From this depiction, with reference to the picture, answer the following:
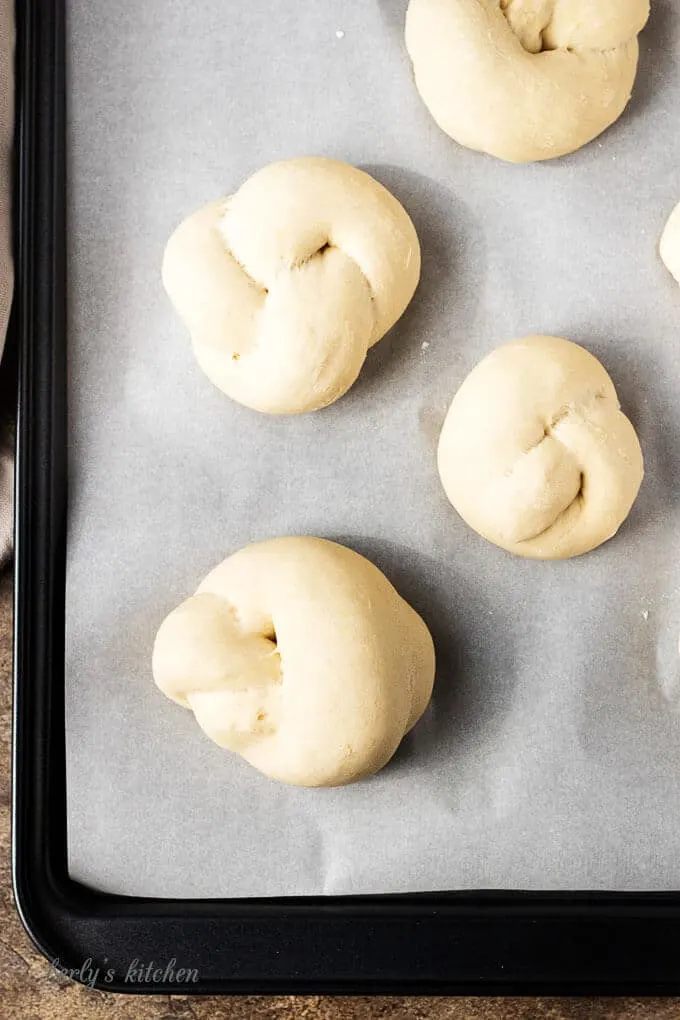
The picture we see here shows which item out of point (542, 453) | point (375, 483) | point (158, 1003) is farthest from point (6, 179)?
point (158, 1003)

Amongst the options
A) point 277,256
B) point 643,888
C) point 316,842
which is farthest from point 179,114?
point 643,888

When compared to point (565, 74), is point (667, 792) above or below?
below

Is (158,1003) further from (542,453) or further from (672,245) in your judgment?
(672,245)

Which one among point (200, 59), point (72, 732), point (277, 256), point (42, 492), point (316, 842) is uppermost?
point (200, 59)

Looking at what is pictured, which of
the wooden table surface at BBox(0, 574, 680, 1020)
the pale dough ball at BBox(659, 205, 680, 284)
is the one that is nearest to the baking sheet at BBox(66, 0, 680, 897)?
the pale dough ball at BBox(659, 205, 680, 284)

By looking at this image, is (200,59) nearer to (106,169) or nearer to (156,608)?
(106,169)

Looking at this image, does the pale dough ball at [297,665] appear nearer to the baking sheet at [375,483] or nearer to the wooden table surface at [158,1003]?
the baking sheet at [375,483]

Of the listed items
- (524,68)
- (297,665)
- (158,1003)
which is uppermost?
(524,68)

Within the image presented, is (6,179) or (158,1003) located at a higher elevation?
(6,179)
